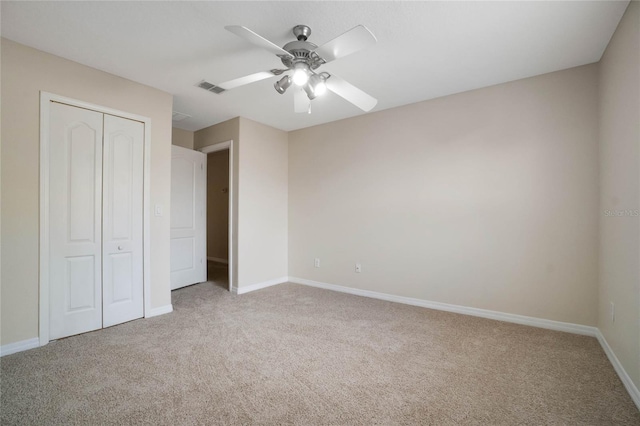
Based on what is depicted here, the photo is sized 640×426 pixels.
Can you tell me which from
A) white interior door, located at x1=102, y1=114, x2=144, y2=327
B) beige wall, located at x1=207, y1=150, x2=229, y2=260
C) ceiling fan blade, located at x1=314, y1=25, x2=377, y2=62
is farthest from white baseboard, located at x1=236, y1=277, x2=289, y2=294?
ceiling fan blade, located at x1=314, y1=25, x2=377, y2=62

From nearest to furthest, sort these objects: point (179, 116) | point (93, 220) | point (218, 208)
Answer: point (93, 220) → point (179, 116) → point (218, 208)

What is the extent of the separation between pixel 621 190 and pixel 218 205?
631 centimetres

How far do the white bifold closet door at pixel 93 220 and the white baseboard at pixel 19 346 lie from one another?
126mm

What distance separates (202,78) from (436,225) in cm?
302

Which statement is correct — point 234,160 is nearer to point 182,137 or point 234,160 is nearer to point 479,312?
point 182,137

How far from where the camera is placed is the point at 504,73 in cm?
277

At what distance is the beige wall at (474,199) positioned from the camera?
266 cm

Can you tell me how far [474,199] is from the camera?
10.4ft

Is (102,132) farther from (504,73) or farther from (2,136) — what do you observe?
(504,73)

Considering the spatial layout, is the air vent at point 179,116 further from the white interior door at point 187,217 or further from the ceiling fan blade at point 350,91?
the ceiling fan blade at point 350,91

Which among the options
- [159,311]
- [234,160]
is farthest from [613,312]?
[234,160]

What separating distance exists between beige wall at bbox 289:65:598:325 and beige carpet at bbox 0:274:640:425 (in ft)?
1.58

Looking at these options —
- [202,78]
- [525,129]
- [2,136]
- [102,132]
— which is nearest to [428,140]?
[525,129]

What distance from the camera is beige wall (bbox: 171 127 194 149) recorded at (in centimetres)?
468
